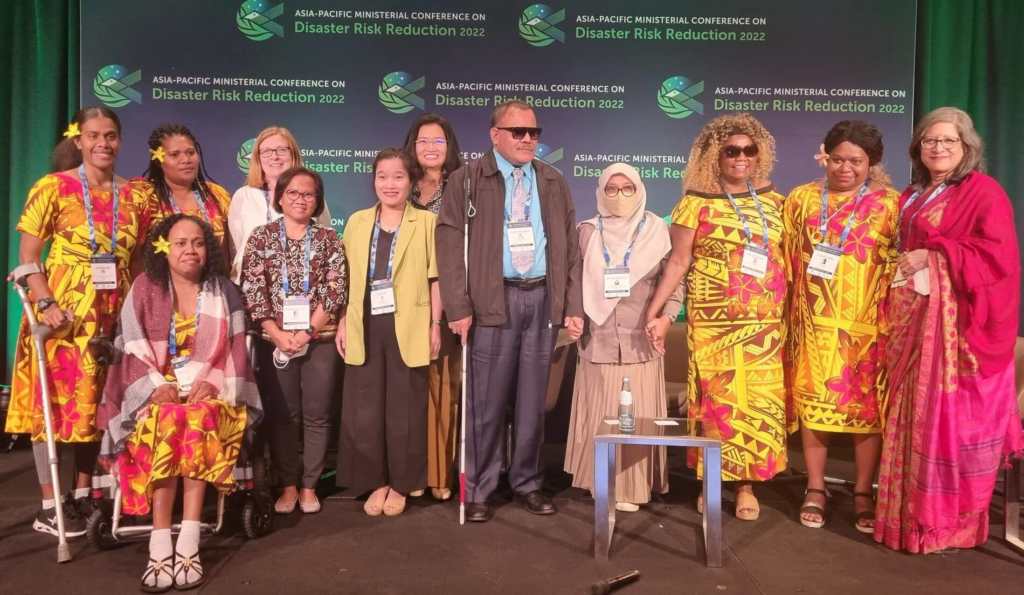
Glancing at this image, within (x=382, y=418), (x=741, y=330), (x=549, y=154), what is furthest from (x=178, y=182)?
(x=741, y=330)

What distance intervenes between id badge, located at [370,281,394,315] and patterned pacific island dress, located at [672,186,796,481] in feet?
4.53

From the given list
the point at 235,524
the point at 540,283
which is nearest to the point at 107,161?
the point at 235,524

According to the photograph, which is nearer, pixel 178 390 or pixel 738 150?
pixel 178 390

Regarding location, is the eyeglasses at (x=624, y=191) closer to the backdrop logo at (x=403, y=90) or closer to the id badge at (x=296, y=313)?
the id badge at (x=296, y=313)

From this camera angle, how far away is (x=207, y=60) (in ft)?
17.2

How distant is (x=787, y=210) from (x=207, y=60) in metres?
3.86

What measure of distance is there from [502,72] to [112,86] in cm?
258

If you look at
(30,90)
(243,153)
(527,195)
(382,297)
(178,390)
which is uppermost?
Result: (30,90)

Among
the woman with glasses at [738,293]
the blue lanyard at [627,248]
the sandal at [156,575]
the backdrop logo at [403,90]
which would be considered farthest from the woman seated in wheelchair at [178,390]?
the backdrop logo at [403,90]

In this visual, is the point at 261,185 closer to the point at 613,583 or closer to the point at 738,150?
the point at 738,150

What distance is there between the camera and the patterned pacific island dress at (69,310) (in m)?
3.35

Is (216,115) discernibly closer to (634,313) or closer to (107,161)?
(107,161)

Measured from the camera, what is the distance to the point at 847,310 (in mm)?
3443

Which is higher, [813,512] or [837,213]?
[837,213]
